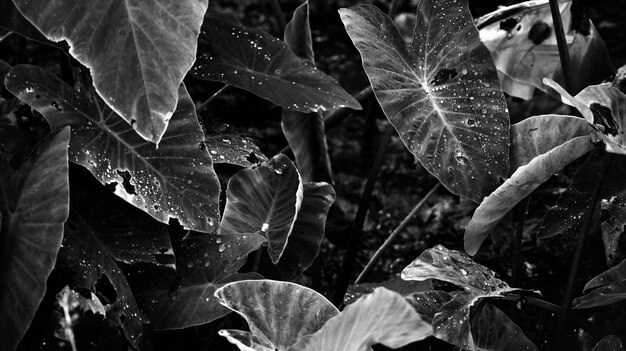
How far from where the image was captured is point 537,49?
68.4 inches

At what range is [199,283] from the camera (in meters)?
1.24

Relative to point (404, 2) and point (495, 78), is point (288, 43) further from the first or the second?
point (404, 2)

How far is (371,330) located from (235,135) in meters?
0.71

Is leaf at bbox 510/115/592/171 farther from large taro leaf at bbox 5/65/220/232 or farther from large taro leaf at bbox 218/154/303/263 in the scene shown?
large taro leaf at bbox 5/65/220/232

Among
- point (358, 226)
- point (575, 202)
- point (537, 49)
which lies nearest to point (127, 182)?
point (358, 226)

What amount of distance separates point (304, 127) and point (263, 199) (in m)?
0.28

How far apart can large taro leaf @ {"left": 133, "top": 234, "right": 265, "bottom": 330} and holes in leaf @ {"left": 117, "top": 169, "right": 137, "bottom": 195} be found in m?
0.16

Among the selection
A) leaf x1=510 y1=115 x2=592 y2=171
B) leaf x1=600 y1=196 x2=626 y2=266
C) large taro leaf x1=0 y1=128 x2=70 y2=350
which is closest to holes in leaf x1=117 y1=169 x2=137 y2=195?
large taro leaf x1=0 y1=128 x2=70 y2=350

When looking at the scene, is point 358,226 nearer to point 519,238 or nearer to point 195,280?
point 519,238

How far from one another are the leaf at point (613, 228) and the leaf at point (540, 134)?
12 cm

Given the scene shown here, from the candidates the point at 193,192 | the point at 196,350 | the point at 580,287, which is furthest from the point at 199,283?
the point at 580,287

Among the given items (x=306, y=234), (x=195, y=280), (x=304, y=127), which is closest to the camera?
(x=195, y=280)

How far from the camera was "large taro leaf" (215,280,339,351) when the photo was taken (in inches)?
40.1

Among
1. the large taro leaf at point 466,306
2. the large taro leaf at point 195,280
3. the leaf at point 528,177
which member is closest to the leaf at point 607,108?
the leaf at point 528,177
